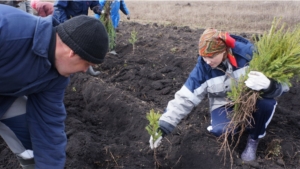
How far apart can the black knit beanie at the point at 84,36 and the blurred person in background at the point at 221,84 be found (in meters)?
0.96

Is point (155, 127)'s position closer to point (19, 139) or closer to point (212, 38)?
point (212, 38)

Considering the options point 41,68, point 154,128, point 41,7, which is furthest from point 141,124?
point 41,7

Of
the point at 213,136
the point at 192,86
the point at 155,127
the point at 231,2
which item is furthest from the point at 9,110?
the point at 231,2

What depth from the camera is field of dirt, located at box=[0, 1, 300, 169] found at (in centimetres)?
288

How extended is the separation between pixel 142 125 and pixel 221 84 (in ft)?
3.32

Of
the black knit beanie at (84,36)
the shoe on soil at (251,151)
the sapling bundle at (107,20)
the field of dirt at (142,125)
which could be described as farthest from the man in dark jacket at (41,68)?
the sapling bundle at (107,20)

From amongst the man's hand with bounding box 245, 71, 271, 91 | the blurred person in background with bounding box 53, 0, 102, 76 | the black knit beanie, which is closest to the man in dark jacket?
the black knit beanie

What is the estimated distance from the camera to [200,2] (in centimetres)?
845

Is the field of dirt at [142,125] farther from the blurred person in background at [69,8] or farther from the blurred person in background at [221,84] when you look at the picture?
the blurred person in background at [69,8]

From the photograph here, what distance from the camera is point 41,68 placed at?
1968mm

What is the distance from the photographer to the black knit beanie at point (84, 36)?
5.93 ft

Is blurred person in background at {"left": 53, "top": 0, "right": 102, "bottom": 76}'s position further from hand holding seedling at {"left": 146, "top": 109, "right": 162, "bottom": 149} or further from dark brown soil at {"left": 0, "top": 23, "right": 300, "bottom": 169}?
hand holding seedling at {"left": 146, "top": 109, "right": 162, "bottom": 149}

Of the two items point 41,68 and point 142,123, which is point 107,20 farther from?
point 41,68

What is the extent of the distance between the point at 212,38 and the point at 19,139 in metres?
1.57
